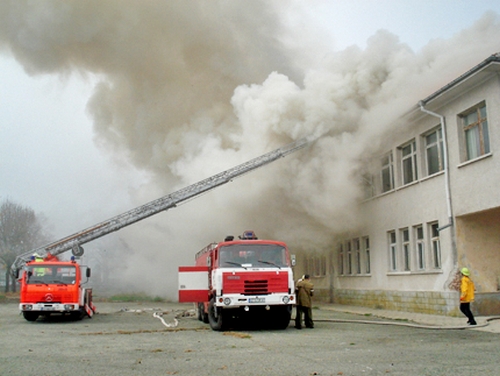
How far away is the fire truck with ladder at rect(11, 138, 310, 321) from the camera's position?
1691 cm

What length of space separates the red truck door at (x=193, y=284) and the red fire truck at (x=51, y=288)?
13.6ft

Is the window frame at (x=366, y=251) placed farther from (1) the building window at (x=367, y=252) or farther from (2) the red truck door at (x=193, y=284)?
(2) the red truck door at (x=193, y=284)

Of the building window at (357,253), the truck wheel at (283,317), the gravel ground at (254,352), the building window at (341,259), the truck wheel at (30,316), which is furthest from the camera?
the building window at (341,259)

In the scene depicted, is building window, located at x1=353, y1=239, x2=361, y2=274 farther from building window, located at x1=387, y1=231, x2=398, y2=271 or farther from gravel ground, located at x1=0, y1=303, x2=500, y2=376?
gravel ground, located at x1=0, y1=303, x2=500, y2=376

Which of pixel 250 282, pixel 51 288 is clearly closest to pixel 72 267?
pixel 51 288

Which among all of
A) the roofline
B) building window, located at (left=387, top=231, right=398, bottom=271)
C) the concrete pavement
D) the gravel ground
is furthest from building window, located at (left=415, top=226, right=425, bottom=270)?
the gravel ground

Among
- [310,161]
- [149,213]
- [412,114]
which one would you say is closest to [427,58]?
[412,114]

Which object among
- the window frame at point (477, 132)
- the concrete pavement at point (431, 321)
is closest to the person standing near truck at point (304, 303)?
the concrete pavement at point (431, 321)

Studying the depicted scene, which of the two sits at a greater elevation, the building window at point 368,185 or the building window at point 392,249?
the building window at point 368,185

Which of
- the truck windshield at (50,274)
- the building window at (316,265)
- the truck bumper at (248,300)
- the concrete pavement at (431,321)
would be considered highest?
the building window at (316,265)

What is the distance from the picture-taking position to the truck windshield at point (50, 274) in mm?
17156

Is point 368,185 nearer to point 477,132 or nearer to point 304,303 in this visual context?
point 477,132

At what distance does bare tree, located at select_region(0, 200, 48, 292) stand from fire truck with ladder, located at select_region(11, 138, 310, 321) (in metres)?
24.7

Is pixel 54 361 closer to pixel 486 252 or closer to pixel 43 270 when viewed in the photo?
pixel 43 270
